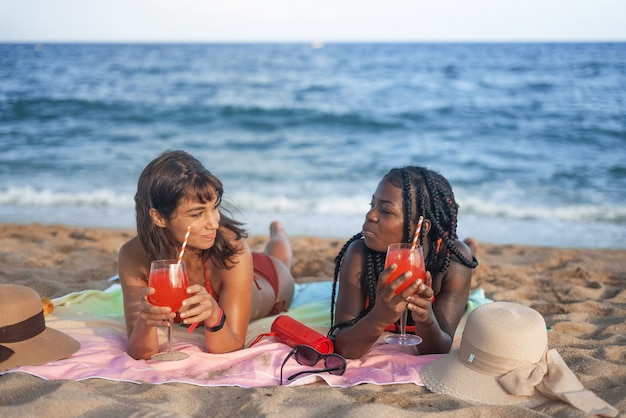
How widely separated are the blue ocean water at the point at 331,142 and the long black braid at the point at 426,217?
4272mm

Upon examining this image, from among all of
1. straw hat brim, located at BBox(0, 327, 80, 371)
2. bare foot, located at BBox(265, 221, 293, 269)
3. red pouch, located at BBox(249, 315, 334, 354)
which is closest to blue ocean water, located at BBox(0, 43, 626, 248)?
bare foot, located at BBox(265, 221, 293, 269)

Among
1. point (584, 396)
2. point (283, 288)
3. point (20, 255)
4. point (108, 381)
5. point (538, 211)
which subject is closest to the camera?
point (584, 396)

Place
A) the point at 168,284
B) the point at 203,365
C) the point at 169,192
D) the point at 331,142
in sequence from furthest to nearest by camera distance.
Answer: the point at 331,142
the point at 203,365
the point at 169,192
the point at 168,284

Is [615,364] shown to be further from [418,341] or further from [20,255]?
[20,255]

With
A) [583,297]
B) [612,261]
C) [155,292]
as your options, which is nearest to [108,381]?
[155,292]

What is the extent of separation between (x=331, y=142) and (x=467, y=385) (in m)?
11.6

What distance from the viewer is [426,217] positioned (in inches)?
150

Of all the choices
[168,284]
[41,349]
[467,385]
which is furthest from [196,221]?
[467,385]

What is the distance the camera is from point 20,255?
6379mm

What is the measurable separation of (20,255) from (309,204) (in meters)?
4.56

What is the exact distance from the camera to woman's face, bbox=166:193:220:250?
3.68 m

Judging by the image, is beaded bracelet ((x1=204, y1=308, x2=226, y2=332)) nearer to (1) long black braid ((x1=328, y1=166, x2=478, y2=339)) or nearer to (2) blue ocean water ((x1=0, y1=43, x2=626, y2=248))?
(1) long black braid ((x1=328, y1=166, x2=478, y2=339))

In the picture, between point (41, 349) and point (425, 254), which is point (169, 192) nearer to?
point (41, 349)

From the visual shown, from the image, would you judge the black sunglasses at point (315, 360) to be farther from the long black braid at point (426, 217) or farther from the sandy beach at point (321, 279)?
the long black braid at point (426, 217)
